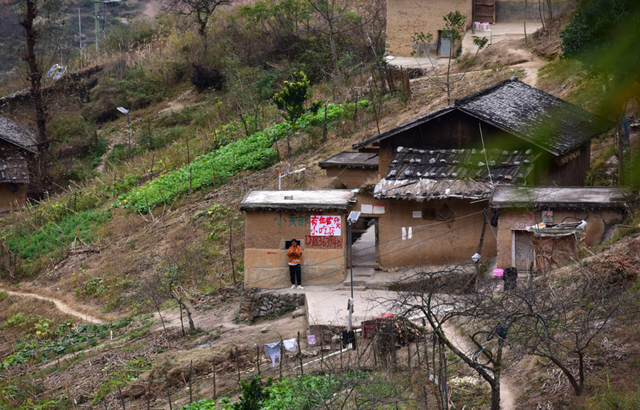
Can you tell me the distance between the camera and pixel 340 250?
Result: 16.0 m

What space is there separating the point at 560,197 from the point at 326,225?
5.57m

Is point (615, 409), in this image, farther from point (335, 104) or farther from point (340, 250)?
point (335, 104)

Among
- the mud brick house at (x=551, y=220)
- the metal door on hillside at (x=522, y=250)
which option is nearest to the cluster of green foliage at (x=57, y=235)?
the mud brick house at (x=551, y=220)

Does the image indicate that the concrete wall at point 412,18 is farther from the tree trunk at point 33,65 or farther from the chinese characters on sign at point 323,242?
the chinese characters on sign at point 323,242

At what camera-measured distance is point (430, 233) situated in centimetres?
1652

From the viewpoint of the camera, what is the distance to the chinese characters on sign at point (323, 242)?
16.0 m

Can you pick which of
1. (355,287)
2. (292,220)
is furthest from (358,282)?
(292,220)

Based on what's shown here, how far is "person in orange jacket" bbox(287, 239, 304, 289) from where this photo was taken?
15.7 meters

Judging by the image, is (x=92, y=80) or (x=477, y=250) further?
(x=92, y=80)

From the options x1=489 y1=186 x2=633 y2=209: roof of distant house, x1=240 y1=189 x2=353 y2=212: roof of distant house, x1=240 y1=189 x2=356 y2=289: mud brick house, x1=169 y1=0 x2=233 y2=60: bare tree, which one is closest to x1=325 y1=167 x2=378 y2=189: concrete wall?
x1=240 y1=189 x2=353 y2=212: roof of distant house

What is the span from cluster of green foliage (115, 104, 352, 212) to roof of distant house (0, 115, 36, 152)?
7.52 metres

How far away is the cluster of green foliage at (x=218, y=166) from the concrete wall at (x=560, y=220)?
14347 millimetres

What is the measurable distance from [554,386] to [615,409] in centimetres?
122

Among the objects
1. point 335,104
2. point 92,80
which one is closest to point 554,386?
point 335,104
